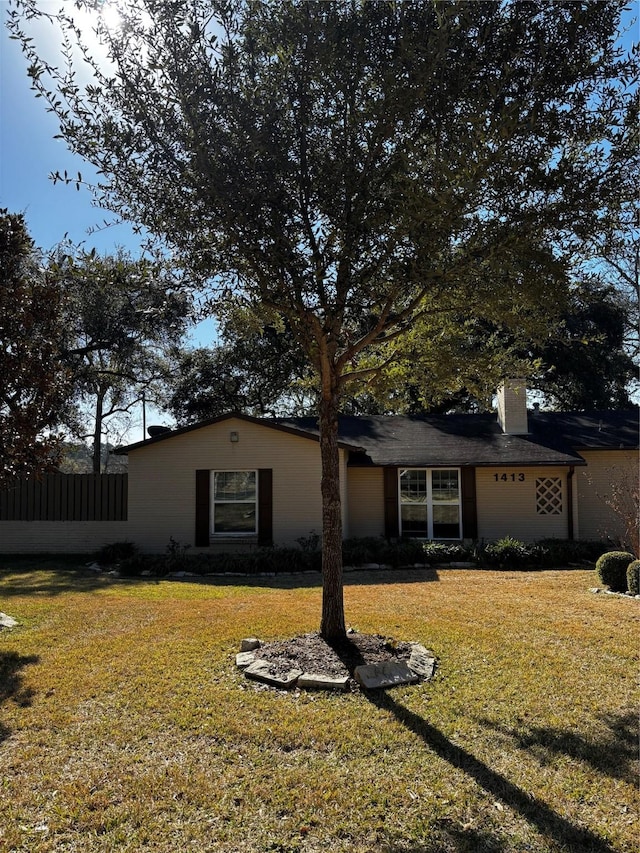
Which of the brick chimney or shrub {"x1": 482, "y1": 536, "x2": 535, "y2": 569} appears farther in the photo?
the brick chimney

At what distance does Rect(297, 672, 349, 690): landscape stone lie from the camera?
5.00 metres

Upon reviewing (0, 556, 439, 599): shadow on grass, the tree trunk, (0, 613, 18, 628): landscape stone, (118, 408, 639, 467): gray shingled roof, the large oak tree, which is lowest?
(0, 556, 439, 599): shadow on grass

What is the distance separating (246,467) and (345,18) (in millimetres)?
10680

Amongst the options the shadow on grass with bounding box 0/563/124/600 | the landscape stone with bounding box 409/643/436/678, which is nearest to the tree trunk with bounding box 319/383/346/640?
the landscape stone with bounding box 409/643/436/678

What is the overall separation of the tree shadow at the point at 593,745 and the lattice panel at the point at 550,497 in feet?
36.2

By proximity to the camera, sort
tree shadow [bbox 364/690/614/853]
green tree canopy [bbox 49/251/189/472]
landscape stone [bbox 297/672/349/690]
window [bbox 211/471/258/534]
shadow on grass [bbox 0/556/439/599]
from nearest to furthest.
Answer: tree shadow [bbox 364/690/614/853] → landscape stone [bbox 297/672/349/690] → shadow on grass [bbox 0/556/439/599] → window [bbox 211/471/258/534] → green tree canopy [bbox 49/251/189/472]

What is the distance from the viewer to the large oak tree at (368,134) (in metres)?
4.78

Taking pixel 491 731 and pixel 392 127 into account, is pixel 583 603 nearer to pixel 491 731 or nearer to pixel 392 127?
pixel 491 731

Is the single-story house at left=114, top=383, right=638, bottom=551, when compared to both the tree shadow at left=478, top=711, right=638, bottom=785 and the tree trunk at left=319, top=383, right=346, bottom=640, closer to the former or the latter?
the tree trunk at left=319, top=383, right=346, bottom=640

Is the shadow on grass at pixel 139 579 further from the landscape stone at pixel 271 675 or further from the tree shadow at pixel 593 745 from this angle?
the tree shadow at pixel 593 745

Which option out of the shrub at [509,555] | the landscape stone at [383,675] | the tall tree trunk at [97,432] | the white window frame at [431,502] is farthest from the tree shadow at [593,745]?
the tall tree trunk at [97,432]

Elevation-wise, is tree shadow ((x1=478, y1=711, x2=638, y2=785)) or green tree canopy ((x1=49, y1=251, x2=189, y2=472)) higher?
green tree canopy ((x1=49, y1=251, x2=189, y2=472))

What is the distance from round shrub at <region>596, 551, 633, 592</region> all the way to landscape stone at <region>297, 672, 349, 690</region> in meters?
6.36

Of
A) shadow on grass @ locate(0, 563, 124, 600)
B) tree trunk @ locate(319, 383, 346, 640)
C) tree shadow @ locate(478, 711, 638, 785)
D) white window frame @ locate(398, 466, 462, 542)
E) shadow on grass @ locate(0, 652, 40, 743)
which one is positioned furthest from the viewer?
white window frame @ locate(398, 466, 462, 542)
